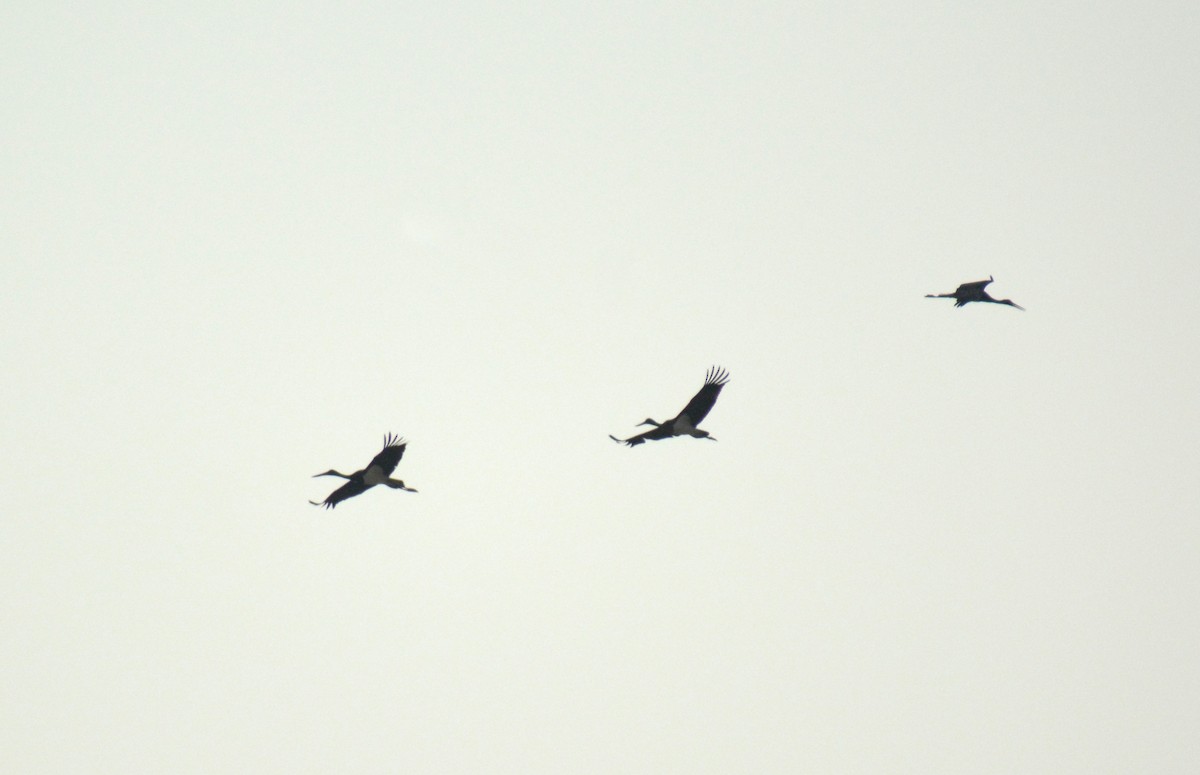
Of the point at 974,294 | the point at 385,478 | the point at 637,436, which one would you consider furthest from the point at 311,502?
the point at 974,294

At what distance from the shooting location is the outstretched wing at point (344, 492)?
3381 centimetres

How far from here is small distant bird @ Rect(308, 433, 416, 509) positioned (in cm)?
3341

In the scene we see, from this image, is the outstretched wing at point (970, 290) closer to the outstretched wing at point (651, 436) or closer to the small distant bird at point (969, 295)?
the small distant bird at point (969, 295)

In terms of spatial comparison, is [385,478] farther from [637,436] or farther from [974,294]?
[974,294]

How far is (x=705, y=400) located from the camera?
3416 cm

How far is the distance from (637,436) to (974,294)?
9.79 meters

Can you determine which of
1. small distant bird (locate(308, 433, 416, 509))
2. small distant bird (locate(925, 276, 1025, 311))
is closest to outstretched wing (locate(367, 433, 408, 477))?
small distant bird (locate(308, 433, 416, 509))

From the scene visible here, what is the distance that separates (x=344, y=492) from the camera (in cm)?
3409

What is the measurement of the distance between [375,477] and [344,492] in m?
0.92

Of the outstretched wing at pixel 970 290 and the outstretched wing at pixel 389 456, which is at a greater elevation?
the outstretched wing at pixel 970 290

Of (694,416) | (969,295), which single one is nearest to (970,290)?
(969,295)

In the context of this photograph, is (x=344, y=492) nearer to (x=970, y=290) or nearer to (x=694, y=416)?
(x=694, y=416)

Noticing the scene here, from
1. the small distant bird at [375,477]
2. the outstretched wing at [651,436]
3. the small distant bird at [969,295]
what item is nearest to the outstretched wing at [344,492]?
the small distant bird at [375,477]

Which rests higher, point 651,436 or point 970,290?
point 970,290
